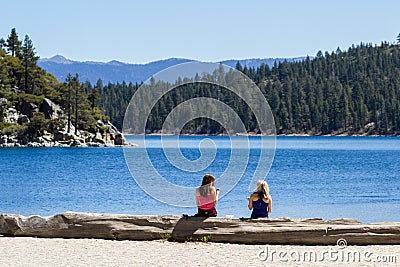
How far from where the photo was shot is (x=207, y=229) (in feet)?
51.0

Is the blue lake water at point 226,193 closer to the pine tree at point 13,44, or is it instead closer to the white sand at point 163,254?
the white sand at point 163,254

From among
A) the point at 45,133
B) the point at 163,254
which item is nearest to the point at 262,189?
the point at 163,254

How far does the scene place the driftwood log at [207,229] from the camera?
15070 mm

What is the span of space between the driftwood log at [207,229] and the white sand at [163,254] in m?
0.31

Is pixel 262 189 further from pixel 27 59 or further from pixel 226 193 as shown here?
pixel 27 59

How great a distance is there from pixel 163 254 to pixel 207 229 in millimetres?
1756

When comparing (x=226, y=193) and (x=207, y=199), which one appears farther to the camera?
(x=226, y=193)

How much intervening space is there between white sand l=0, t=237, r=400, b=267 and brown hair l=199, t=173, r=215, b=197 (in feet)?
4.96

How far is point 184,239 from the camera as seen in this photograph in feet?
51.2

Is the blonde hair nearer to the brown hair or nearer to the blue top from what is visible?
the blue top

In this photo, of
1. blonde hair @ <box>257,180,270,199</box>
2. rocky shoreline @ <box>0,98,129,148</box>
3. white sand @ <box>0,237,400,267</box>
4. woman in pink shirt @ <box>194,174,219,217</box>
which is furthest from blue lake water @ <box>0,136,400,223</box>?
rocky shoreline @ <box>0,98,129,148</box>

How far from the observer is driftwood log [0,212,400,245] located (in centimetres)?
1507

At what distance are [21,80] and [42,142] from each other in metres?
15.9

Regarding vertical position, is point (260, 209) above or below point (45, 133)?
below
